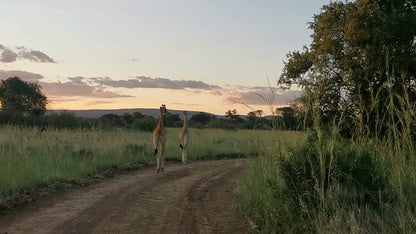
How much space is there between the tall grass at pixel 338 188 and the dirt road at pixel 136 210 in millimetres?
1052

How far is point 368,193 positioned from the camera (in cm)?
631

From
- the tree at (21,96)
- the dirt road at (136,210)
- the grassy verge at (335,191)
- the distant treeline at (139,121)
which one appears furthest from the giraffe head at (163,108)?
the tree at (21,96)

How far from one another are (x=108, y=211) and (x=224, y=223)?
2.65 m

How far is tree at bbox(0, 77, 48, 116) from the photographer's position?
64.2 metres

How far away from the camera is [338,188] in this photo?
6.02 m

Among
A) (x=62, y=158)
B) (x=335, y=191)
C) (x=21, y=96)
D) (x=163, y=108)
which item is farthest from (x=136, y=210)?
(x=21, y=96)

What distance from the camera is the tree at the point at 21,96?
64.2m

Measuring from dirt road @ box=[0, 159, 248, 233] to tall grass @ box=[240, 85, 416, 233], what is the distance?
1.05m

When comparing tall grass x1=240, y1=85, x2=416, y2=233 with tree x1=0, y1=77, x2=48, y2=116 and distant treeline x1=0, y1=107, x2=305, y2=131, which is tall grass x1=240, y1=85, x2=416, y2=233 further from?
tree x1=0, y1=77, x2=48, y2=116

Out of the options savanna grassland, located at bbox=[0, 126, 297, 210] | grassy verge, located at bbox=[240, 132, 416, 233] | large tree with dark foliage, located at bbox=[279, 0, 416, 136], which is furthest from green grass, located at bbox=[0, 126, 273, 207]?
large tree with dark foliage, located at bbox=[279, 0, 416, 136]

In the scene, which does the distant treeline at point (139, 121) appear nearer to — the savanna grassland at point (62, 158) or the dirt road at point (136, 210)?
the savanna grassland at point (62, 158)

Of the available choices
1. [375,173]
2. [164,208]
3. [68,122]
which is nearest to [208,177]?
[164,208]

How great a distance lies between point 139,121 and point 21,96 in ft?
79.1

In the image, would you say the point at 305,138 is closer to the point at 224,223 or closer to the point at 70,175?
the point at 224,223
